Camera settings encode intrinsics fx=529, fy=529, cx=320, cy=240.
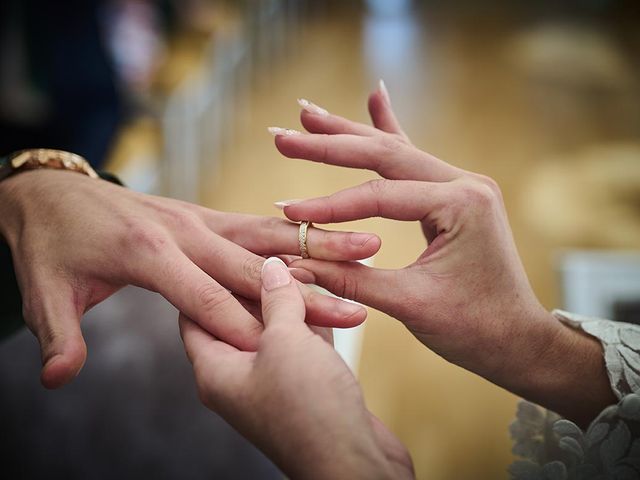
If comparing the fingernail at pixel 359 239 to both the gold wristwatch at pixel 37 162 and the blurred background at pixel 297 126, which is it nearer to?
the blurred background at pixel 297 126

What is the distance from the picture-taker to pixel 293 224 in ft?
2.81

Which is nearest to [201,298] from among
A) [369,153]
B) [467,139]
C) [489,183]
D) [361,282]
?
[361,282]

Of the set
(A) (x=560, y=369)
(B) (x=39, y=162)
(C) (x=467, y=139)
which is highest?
(B) (x=39, y=162)

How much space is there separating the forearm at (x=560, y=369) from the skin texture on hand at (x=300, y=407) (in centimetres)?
31

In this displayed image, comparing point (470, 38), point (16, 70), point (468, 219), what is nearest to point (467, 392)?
point (468, 219)

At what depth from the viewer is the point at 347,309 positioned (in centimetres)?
73

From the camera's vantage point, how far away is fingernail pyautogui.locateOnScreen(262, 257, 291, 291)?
0.68 meters

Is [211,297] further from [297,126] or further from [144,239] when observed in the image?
[297,126]

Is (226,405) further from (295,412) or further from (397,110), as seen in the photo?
(397,110)

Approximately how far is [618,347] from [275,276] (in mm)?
530

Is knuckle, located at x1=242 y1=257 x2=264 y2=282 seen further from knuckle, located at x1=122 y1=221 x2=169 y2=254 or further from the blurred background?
the blurred background

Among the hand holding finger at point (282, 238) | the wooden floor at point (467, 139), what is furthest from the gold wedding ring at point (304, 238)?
the wooden floor at point (467, 139)

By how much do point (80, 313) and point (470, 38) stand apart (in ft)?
13.3

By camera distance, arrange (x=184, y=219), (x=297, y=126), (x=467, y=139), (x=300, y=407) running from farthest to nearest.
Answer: (x=467, y=139) < (x=297, y=126) < (x=184, y=219) < (x=300, y=407)
